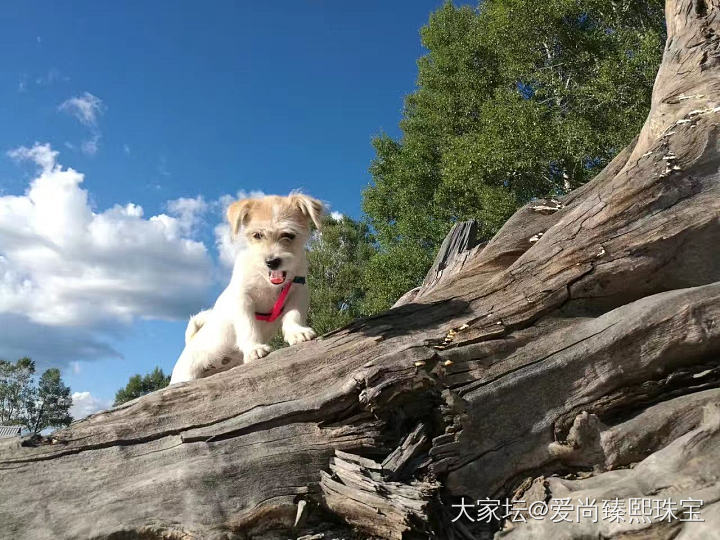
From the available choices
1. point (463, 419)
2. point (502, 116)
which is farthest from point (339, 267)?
Result: point (463, 419)

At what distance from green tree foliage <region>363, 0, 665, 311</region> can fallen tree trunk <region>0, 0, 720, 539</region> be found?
40.4ft

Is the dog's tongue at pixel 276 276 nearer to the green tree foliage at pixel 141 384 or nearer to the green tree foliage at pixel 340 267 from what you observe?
the green tree foliage at pixel 340 267

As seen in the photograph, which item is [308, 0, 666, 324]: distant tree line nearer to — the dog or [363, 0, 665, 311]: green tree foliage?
[363, 0, 665, 311]: green tree foliage

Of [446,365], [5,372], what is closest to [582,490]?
[446,365]

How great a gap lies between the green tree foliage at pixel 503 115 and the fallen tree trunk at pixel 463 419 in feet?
40.4

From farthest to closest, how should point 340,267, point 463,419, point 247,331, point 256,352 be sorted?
point 340,267 → point 247,331 → point 256,352 → point 463,419

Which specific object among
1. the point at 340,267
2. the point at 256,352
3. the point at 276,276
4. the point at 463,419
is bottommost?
the point at 463,419

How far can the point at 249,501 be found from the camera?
4227mm

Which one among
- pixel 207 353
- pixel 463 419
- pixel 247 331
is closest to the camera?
pixel 463 419

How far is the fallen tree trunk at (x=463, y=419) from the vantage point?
4082 mm

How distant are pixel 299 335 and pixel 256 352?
464 mm

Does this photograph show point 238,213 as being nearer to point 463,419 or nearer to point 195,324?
point 195,324

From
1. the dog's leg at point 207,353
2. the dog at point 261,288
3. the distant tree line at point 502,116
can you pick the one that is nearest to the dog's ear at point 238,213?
the dog at point 261,288

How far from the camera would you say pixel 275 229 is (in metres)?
5.53
